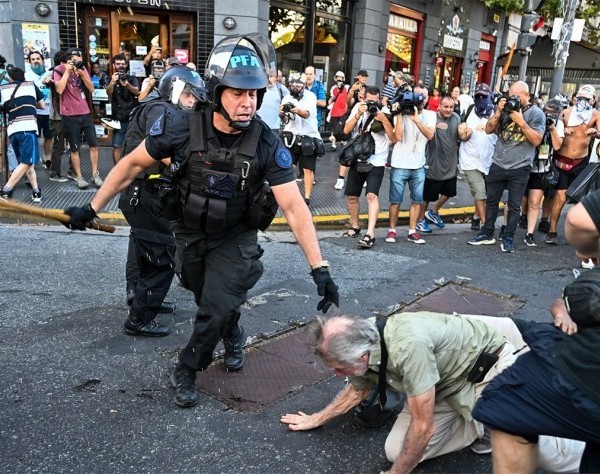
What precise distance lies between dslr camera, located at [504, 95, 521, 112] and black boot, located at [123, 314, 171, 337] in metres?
4.49

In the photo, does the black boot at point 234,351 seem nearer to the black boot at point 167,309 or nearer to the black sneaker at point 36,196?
the black boot at point 167,309

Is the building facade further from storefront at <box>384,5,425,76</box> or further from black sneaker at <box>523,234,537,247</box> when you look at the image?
black sneaker at <box>523,234,537,247</box>

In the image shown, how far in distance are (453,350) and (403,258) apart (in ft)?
11.9

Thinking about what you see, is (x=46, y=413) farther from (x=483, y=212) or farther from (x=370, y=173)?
(x=483, y=212)

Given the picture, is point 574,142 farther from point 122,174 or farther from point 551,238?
point 122,174

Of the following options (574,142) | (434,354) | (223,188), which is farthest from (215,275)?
(574,142)

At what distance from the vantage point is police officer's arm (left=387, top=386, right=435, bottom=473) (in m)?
2.47

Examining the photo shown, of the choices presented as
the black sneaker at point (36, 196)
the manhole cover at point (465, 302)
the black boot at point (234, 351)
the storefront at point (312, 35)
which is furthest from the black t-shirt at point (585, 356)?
the storefront at point (312, 35)

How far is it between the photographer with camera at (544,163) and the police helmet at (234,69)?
4821 mm

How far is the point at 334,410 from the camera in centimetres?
301

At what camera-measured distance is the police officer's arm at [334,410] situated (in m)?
2.98

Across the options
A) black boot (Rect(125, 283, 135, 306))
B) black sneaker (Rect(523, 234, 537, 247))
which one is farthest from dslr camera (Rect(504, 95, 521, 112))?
black boot (Rect(125, 283, 135, 306))

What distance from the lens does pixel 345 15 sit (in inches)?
590

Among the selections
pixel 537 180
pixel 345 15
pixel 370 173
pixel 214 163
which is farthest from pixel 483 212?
pixel 345 15
